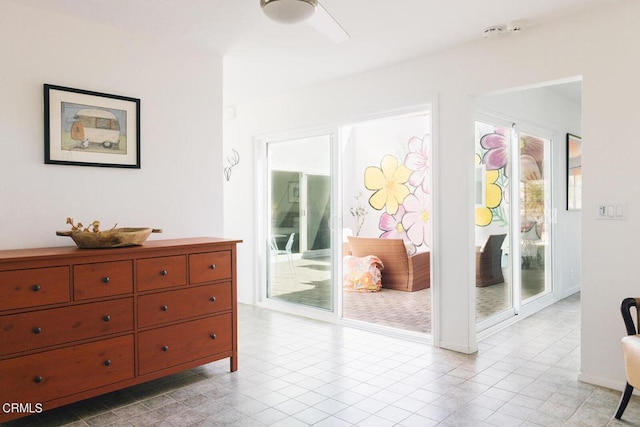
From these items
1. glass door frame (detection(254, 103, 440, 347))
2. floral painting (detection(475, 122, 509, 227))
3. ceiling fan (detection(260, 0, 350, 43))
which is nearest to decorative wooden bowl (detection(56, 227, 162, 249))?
ceiling fan (detection(260, 0, 350, 43))

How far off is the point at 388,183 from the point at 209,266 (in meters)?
5.00

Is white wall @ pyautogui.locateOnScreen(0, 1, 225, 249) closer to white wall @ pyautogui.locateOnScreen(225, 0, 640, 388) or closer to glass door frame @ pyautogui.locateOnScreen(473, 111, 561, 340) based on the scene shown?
white wall @ pyautogui.locateOnScreen(225, 0, 640, 388)

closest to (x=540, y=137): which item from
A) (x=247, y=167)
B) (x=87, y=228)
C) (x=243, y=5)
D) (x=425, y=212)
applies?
(x=425, y=212)

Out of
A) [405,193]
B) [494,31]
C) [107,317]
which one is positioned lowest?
[107,317]

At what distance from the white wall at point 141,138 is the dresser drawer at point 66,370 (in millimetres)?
765

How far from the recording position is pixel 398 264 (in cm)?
609

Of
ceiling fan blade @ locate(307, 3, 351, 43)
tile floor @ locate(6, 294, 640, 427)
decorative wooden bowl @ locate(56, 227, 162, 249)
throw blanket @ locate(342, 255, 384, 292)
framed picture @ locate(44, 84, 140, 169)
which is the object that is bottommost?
tile floor @ locate(6, 294, 640, 427)

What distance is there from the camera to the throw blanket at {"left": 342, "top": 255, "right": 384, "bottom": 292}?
19.7 ft

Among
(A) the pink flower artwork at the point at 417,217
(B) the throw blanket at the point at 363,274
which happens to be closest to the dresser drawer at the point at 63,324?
(B) the throw blanket at the point at 363,274

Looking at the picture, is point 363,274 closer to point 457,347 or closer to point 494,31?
point 457,347

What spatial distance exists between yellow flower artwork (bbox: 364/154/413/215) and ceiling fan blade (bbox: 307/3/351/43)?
511 cm

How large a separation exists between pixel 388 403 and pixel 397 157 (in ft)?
17.5

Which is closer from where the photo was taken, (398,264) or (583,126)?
(583,126)

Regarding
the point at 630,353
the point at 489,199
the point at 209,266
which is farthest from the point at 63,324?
the point at 489,199
